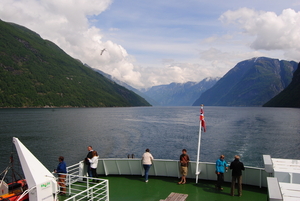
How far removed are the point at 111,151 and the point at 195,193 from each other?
3193 cm

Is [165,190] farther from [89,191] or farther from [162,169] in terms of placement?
[89,191]

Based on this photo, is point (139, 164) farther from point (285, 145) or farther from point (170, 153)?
point (285, 145)

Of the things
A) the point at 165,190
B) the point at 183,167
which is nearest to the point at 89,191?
the point at 165,190

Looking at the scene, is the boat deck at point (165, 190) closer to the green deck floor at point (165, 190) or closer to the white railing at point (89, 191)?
the green deck floor at point (165, 190)

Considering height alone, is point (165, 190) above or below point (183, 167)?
below

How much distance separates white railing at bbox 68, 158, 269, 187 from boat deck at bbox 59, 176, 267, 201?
0.99ft

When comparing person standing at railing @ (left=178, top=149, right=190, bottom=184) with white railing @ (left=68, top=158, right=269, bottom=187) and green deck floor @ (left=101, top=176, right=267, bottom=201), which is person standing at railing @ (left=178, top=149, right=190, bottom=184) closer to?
green deck floor @ (left=101, top=176, right=267, bottom=201)

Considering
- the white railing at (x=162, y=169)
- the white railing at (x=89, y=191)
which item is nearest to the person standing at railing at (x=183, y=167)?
the white railing at (x=162, y=169)

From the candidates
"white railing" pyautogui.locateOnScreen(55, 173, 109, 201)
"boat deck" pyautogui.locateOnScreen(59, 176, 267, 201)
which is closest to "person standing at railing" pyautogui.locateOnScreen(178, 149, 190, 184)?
"boat deck" pyautogui.locateOnScreen(59, 176, 267, 201)

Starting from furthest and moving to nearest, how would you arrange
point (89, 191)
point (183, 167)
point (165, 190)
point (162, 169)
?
point (162, 169), point (183, 167), point (165, 190), point (89, 191)

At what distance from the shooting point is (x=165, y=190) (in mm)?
13219

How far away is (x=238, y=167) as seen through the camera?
12359 millimetres

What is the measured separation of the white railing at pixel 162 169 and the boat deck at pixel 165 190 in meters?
0.30

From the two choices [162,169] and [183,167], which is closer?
[183,167]
